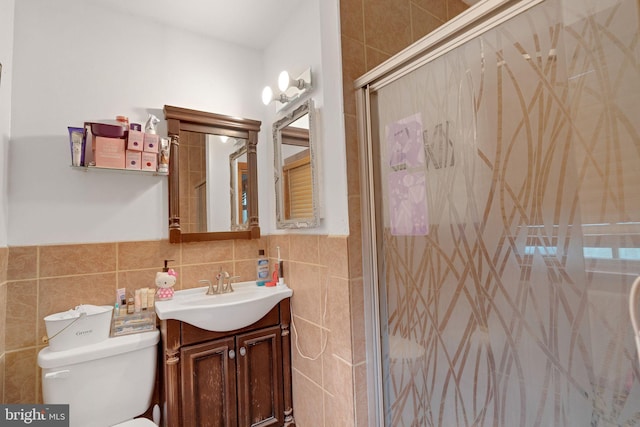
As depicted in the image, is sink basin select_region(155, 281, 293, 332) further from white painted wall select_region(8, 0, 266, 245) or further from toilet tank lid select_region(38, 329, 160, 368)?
white painted wall select_region(8, 0, 266, 245)

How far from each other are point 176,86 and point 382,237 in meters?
1.58

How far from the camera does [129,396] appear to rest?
4.39ft

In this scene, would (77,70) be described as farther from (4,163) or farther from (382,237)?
(382,237)

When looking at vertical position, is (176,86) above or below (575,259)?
above

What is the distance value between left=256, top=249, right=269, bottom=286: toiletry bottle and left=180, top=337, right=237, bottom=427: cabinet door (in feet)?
1.46

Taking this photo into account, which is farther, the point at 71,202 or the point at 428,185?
the point at 71,202

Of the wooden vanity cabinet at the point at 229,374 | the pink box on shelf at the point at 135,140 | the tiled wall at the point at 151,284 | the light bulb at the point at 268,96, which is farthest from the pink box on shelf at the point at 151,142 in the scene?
the wooden vanity cabinet at the point at 229,374

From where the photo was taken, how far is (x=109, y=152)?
4.88 ft

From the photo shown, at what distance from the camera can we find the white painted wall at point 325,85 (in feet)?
4.53

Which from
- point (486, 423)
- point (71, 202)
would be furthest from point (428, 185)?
point (71, 202)

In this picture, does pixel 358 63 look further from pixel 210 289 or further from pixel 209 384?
pixel 209 384

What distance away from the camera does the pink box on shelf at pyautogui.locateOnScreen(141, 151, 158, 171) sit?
1579 millimetres

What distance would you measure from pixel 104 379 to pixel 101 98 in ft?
4.71

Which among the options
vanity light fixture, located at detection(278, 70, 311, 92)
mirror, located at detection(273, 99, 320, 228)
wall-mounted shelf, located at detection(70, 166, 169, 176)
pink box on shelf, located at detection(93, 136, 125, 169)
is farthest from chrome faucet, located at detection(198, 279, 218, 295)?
vanity light fixture, located at detection(278, 70, 311, 92)
